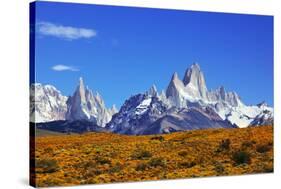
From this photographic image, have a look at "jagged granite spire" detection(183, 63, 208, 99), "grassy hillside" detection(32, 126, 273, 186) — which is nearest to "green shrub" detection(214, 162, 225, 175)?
"grassy hillside" detection(32, 126, 273, 186)

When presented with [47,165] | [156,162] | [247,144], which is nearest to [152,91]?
[156,162]

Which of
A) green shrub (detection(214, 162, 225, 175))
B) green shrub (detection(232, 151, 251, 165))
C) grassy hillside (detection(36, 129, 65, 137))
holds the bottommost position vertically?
green shrub (detection(214, 162, 225, 175))

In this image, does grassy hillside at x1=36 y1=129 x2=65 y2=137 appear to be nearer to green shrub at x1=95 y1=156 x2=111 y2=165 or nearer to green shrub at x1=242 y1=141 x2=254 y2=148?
green shrub at x1=95 y1=156 x2=111 y2=165

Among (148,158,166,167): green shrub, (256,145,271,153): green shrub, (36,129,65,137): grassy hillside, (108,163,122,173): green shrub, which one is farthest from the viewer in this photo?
(256,145,271,153): green shrub

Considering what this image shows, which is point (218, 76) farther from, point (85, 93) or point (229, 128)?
point (85, 93)

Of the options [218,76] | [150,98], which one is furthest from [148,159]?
[218,76]
